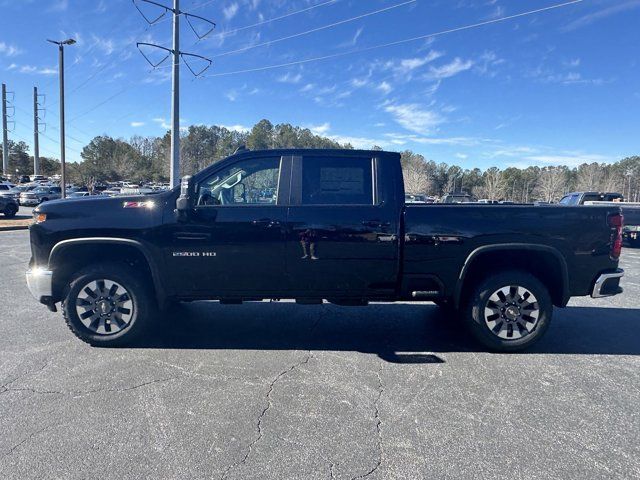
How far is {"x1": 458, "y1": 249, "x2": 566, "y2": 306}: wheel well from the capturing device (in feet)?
14.0

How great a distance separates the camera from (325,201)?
13.7 ft

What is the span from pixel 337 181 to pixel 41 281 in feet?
10.5

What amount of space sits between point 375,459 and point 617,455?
5.15 ft

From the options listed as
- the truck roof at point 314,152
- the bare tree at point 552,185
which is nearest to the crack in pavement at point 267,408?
the truck roof at point 314,152

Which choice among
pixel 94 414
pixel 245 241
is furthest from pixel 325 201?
pixel 94 414

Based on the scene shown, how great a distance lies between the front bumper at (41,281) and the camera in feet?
13.4

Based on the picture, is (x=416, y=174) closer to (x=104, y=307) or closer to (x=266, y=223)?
(x=266, y=223)

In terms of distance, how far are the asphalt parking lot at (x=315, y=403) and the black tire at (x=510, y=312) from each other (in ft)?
0.59

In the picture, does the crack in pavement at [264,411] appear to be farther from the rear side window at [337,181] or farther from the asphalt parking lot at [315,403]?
the rear side window at [337,181]

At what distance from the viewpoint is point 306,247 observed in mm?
4094

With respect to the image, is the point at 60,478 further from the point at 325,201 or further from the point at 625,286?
the point at 625,286

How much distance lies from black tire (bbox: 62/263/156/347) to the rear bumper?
4742mm

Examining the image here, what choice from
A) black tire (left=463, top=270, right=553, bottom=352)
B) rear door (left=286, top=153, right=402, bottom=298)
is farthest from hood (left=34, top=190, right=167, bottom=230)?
black tire (left=463, top=270, right=553, bottom=352)

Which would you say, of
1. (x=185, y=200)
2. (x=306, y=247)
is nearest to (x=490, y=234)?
(x=306, y=247)
